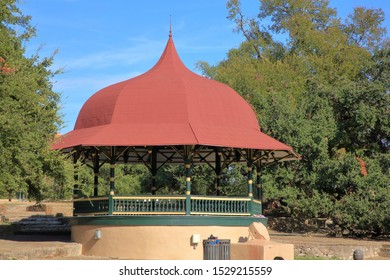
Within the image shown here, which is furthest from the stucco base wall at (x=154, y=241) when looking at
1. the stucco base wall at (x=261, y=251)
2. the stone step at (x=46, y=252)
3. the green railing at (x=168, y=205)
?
the stucco base wall at (x=261, y=251)

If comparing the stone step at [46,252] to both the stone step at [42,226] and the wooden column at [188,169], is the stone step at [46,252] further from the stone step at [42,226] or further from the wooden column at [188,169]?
the stone step at [42,226]

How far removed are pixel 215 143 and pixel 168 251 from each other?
13.9ft

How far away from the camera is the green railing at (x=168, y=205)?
23797 mm

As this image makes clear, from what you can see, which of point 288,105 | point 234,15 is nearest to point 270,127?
point 288,105

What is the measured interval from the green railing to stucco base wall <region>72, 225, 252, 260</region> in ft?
2.04

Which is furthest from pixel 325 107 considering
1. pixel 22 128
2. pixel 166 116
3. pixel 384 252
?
pixel 22 128

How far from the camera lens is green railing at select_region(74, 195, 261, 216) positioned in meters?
23.8

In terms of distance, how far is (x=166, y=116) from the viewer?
24.8 meters

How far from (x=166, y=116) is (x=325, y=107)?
56.8 feet

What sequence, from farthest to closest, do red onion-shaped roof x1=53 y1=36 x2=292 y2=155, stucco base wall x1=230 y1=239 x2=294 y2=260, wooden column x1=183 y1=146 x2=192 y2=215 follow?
red onion-shaped roof x1=53 y1=36 x2=292 y2=155, wooden column x1=183 y1=146 x2=192 y2=215, stucco base wall x1=230 y1=239 x2=294 y2=260

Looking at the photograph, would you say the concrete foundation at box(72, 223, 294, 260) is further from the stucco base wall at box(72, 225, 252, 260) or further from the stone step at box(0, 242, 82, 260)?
the stone step at box(0, 242, 82, 260)

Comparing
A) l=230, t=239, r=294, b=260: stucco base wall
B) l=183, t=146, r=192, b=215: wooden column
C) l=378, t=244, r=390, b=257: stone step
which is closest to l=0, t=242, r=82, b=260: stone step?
l=183, t=146, r=192, b=215: wooden column

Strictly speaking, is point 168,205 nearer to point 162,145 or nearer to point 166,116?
point 162,145

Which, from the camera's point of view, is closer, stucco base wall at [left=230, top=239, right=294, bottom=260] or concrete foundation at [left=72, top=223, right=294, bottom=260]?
stucco base wall at [left=230, top=239, right=294, bottom=260]
